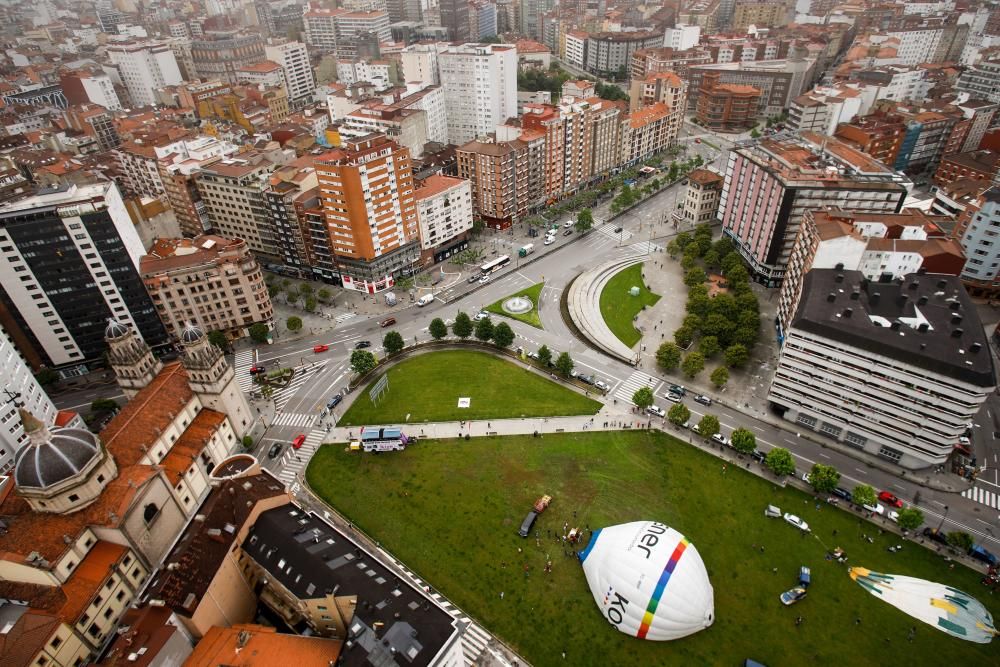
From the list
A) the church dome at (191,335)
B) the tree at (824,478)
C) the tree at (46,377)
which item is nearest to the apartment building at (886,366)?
the tree at (824,478)

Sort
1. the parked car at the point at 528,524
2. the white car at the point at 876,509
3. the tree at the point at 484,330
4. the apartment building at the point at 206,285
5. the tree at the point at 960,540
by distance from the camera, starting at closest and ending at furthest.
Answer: the tree at the point at 960,540 < the parked car at the point at 528,524 < the white car at the point at 876,509 < the apartment building at the point at 206,285 < the tree at the point at 484,330

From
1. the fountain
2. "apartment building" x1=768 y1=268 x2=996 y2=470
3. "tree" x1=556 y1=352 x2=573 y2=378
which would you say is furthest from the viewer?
the fountain

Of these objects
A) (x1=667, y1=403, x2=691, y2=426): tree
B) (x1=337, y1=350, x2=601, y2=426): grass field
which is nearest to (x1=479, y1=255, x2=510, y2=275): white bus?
(x1=337, y1=350, x2=601, y2=426): grass field

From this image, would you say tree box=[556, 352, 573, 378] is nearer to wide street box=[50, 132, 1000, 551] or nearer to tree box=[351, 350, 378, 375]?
wide street box=[50, 132, 1000, 551]

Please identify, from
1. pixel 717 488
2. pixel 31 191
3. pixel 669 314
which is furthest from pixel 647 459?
pixel 31 191

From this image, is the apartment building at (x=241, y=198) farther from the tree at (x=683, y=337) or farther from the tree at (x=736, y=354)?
the tree at (x=736, y=354)

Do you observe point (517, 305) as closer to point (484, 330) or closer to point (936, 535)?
point (484, 330)

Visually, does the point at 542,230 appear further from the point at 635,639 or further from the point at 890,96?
the point at 890,96
